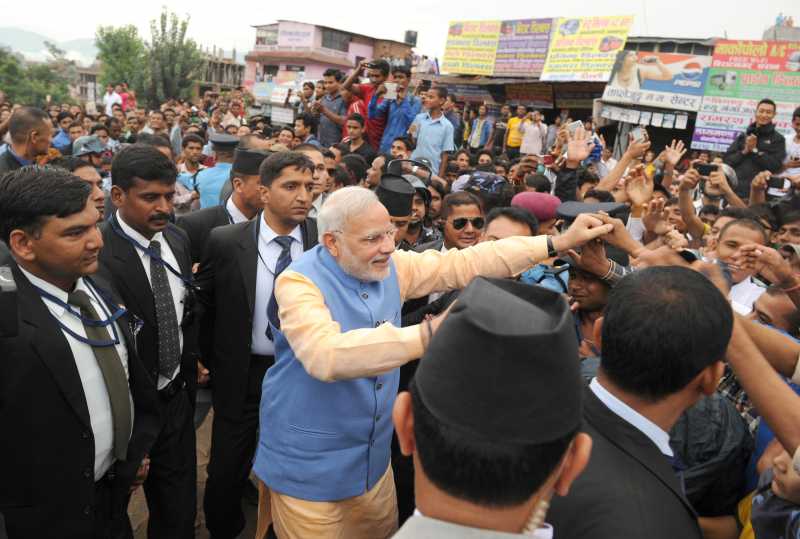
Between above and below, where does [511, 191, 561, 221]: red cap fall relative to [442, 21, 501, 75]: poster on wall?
below

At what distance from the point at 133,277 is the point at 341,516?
4.96 ft

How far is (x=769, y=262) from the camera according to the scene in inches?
99.6

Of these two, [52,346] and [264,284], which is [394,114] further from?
[52,346]

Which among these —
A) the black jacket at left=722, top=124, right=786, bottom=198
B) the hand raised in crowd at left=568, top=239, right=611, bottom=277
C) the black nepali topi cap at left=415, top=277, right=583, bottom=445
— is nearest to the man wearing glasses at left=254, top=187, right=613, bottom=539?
the hand raised in crowd at left=568, top=239, right=611, bottom=277

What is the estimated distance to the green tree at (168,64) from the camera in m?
37.6

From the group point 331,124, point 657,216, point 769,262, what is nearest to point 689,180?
point 657,216

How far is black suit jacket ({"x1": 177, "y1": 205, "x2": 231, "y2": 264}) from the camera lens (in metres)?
4.04

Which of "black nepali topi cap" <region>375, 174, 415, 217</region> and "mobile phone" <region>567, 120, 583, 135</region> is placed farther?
"mobile phone" <region>567, 120, 583, 135</region>

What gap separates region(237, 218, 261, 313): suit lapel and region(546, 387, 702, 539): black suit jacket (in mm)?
2183

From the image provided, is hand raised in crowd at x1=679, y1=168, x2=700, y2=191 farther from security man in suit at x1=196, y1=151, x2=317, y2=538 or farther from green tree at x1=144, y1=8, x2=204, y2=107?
green tree at x1=144, y1=8, x2=204, y2=107

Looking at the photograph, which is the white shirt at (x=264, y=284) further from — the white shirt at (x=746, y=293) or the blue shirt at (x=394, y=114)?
the blue shirt at (x=394, y=114)

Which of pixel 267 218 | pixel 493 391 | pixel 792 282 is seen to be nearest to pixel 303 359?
pixel 493 391

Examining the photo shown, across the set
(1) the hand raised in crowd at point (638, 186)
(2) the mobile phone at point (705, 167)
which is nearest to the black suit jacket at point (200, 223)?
(1) the hand raised in crowd at point (638, 186)

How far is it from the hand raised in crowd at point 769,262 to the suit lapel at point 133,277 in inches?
107
